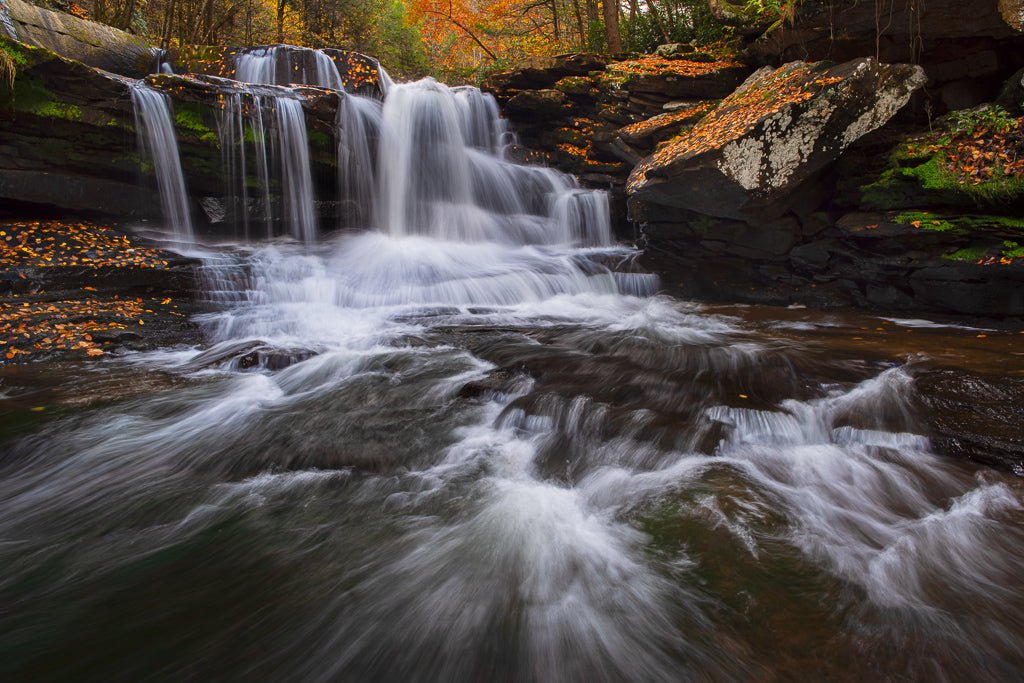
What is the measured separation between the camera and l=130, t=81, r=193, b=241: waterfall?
8.70 m

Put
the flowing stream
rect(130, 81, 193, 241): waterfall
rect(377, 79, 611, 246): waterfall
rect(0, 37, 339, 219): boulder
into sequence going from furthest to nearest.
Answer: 1. rect(377, 79, 611, 246): waterfall
2. rect(130, 81, 193, 241): waterfall
3. rect(0, 37, 339, 219): boulder
4. the flowing stream

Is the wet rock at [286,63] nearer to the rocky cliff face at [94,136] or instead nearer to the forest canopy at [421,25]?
the forest canopy at [421,25]

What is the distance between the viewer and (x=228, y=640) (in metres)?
2.08

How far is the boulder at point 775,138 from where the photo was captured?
21.0 feet

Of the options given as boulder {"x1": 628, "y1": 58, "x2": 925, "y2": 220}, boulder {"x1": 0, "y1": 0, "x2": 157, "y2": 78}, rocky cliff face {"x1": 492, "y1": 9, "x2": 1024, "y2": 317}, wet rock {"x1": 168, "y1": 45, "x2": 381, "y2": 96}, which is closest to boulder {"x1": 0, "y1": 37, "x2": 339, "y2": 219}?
boulder {"x1": 0, "y1": 0, "x2": 157, "y2": 78}

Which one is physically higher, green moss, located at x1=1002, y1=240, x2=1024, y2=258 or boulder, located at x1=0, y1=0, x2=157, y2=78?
boulder, located at x1=0, y1=0, x2=157, y2=78

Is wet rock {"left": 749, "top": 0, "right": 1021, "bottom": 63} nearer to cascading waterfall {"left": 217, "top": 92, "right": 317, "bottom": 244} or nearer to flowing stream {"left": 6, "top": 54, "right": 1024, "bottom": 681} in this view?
flowing stream {"left": 6, "top": 54, "right": 1024, "bottom": 681}

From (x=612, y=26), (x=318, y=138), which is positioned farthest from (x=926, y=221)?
(x=318, y=138)

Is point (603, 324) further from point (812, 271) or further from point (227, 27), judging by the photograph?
point (227, 27)

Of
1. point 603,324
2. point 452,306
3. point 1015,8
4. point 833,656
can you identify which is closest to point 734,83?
point 1015,8

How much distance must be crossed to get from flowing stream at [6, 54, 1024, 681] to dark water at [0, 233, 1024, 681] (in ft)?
0.05

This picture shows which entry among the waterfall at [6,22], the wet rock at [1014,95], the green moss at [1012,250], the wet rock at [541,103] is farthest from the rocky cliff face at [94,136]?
the green moss at [1012,250]

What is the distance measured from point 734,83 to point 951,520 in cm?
1004

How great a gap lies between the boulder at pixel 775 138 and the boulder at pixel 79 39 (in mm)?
12163
